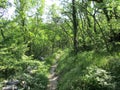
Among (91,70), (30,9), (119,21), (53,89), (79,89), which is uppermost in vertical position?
(30,9)

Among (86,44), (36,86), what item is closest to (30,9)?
(86,44)

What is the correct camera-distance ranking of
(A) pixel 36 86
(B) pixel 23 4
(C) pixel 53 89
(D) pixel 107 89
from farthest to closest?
1. (B) pixel 23 4
2. (C) pixel 53 89
3. (A) pixel 36 86
4. (D) pixel 107 89

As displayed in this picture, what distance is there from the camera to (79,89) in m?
11.5

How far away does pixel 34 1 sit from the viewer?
34281 mm

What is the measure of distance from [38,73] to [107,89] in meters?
7.43

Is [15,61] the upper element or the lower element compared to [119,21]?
lower

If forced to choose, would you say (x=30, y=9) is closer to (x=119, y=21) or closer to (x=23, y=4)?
(x=23, y=4)

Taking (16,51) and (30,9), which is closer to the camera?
(16,51)

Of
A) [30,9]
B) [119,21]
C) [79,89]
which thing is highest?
[30,9]

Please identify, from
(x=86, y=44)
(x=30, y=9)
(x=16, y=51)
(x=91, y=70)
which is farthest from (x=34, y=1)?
(x=91, y=70)

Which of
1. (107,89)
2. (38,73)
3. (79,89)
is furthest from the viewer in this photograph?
(38,73)

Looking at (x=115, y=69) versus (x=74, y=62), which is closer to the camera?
(x=115, y=69)

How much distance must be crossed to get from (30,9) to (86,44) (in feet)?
39.9

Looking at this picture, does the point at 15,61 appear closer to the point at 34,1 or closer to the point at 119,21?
the point at 119,21
